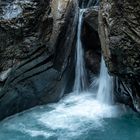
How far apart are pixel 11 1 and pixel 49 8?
109 centimetres

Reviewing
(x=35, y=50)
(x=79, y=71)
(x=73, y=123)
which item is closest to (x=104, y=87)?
(x=79, y=71)

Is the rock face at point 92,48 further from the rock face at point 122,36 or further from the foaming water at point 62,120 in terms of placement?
the rock face at point 122,36

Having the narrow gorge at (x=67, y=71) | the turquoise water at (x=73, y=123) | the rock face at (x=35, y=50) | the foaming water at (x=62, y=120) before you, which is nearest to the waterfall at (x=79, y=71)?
the narrow gorge at (x=67, y=71)

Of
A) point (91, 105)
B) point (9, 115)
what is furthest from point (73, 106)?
point (9, 115)

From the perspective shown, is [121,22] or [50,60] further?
[50,60]

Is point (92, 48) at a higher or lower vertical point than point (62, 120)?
higher

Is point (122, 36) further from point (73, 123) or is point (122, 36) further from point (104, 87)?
point (104, 87)

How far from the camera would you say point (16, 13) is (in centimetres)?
845

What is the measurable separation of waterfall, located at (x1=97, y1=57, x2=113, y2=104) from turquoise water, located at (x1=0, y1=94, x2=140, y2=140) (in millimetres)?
216

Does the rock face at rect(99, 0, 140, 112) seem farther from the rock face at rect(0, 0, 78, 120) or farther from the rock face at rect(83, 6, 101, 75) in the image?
the rock face at rect(83, 6, 101, 75)

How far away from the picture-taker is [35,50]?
8.90 metres

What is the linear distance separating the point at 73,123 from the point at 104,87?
5.78 feet

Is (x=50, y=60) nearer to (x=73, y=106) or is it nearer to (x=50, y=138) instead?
(x=73, y=106)

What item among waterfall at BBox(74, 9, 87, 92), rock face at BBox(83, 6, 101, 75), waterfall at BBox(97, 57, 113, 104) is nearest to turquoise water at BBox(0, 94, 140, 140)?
waterfall at BBox(97, 57, 113, 104)
